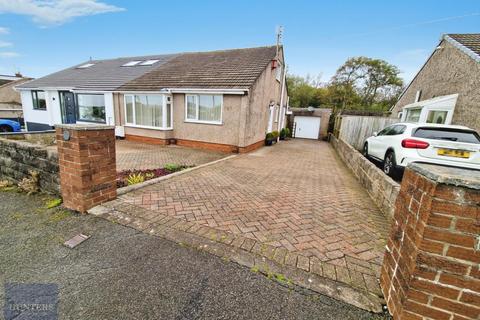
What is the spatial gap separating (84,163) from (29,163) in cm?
203

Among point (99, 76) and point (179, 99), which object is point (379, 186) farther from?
point (99, 76)

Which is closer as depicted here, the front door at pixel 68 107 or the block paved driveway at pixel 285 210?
the block paved driveway at pixel 285 210

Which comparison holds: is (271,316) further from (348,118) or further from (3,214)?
(348,118)

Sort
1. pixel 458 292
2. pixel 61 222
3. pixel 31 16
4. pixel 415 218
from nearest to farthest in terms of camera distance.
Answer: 1. pixel 458 292
2. pixel 415 218
3. pixel 61 222
4. pixel 31 16

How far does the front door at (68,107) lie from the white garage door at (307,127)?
19.9 metres

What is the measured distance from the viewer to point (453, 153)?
488cm

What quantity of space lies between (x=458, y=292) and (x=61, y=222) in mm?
4477

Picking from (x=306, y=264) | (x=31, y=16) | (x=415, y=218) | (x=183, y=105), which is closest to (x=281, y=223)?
(x=306, y=264)

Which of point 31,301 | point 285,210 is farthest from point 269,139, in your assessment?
point 31,301

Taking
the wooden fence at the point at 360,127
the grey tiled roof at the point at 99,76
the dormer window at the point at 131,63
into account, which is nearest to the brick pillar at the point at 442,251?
the wooden fence at the point at 360,127

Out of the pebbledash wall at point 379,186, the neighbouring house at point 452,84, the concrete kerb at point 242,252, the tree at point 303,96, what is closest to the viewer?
the concrete kerb at point 242,252

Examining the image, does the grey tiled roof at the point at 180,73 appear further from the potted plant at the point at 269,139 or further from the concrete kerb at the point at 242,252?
the concrete kerb at the point at 242,252

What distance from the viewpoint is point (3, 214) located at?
3.32 metres

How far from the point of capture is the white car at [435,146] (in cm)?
481
